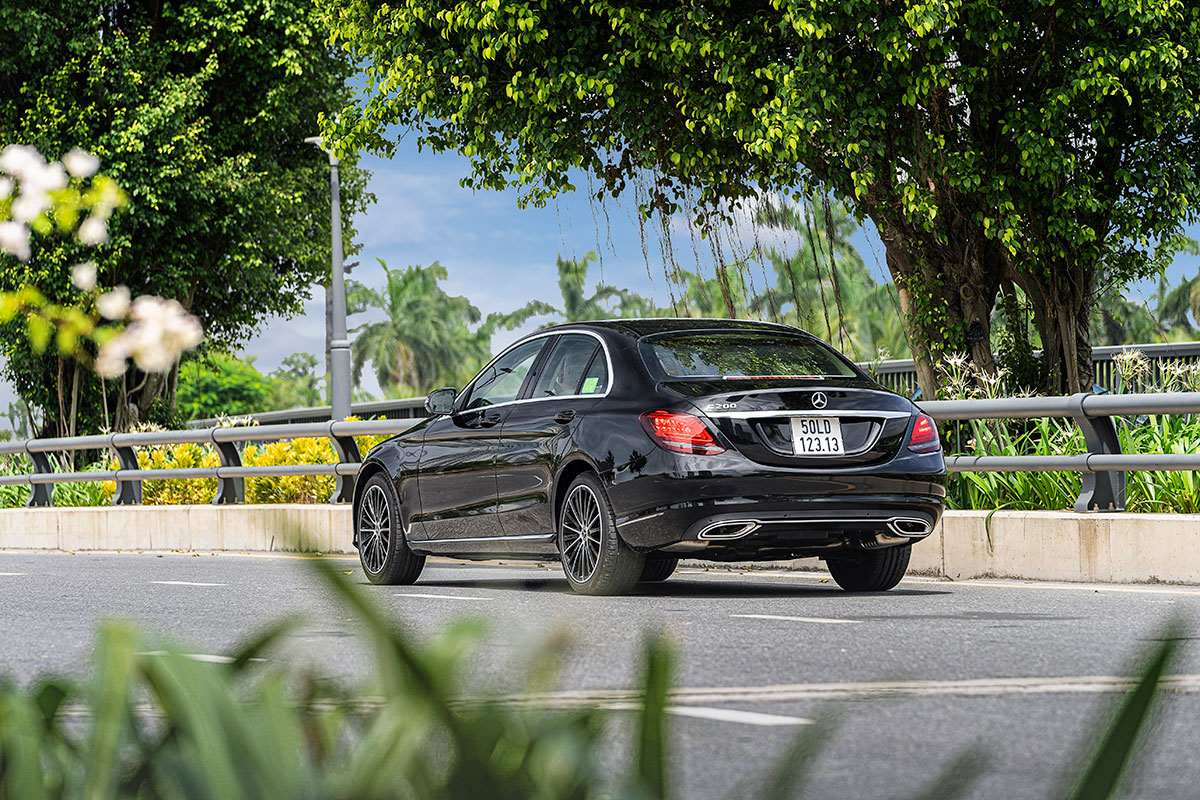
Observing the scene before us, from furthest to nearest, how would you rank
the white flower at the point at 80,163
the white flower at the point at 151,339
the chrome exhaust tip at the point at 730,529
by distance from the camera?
1. the chrome exhaust tip at the point at 730,529
2. the white flower at the point at 80,163
3. the white flower at the point at 151,339

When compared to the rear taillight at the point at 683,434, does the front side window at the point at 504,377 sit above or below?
above

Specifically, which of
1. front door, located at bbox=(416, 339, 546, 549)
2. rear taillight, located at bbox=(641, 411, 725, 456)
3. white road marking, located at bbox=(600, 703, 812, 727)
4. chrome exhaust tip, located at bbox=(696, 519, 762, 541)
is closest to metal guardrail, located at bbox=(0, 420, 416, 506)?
front door, located at bbox=(416, 339, 546, 549)

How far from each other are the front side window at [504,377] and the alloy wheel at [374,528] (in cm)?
109

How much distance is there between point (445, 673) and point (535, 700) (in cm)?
15

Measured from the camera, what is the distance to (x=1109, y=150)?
16.6 meters

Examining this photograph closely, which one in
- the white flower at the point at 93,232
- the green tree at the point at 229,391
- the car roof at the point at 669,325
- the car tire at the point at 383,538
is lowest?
the car tire at the point at 383,538

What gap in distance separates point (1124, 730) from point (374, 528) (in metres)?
10.2

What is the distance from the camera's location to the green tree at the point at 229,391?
9688 cm

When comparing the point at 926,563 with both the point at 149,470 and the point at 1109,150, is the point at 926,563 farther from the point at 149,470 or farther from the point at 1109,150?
the point at 149,470

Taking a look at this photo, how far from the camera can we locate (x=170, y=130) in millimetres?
27953

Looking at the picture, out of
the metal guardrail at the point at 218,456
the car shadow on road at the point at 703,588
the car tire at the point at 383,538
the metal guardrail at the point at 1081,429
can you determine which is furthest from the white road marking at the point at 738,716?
the metal guardrail at the point at 218,456

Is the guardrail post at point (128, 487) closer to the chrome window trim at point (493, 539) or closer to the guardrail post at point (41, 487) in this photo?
the guardrail post at point (41, 487)

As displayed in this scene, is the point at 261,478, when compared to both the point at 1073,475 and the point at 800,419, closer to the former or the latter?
the point at 1073,475

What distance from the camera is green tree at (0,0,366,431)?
1091 inches
